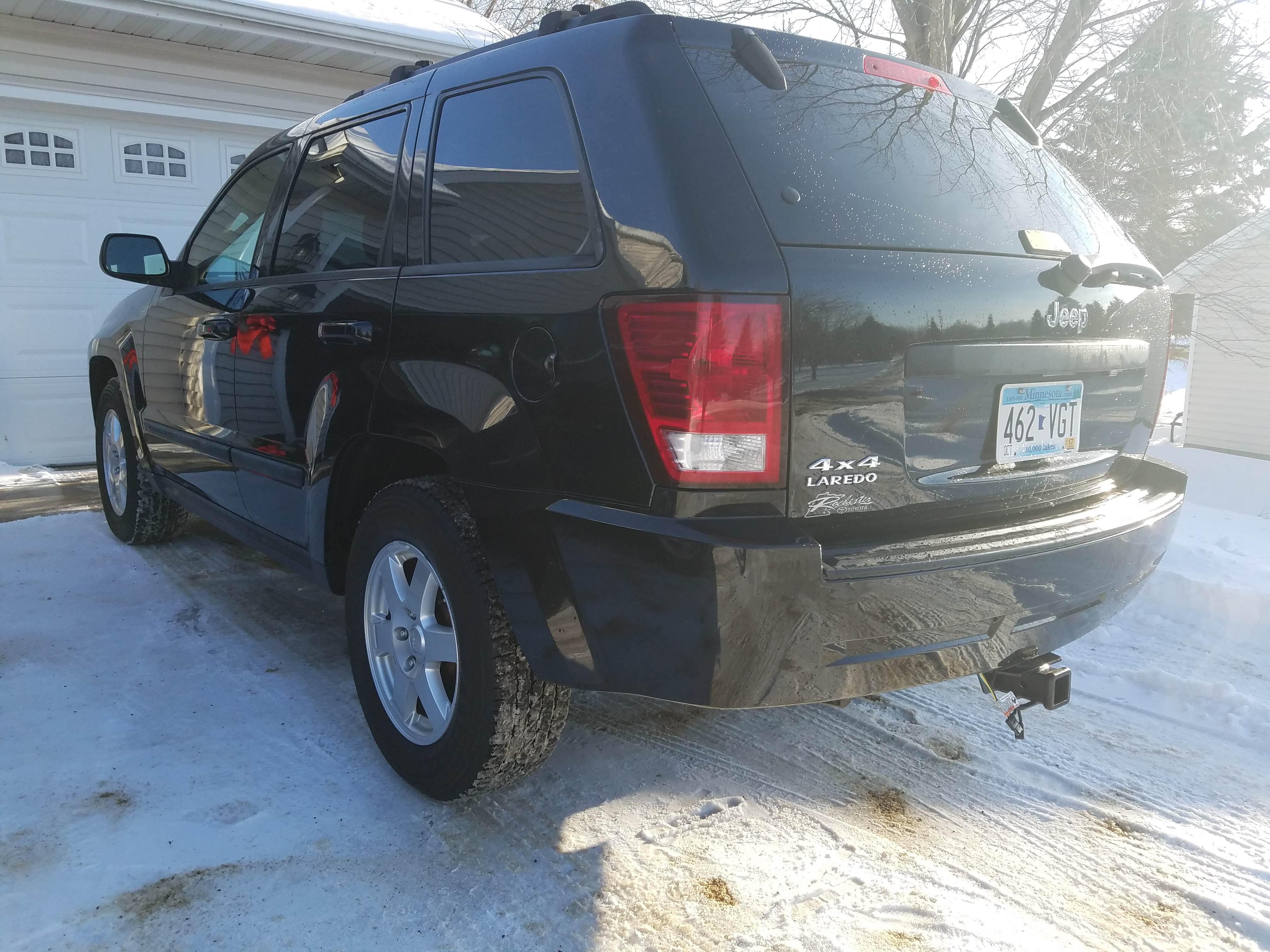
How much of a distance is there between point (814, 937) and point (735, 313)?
1348 mm

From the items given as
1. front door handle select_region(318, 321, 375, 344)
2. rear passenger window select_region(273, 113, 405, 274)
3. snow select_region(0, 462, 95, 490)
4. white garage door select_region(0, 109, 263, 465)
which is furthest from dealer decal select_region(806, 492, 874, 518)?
white garage door select_region(0, 109, 263, 465)

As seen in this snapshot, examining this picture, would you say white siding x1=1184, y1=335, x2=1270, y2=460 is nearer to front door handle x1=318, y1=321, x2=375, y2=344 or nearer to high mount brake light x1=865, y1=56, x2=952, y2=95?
high mount brake light x1=865, y1=56, x2=952, y2=95

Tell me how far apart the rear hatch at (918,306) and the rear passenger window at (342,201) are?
1062 mm

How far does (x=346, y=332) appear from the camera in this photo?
2.73 metres

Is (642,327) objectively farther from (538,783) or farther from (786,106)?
(538,783)

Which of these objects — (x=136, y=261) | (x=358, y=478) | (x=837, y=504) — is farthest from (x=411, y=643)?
(x=136, y=261)

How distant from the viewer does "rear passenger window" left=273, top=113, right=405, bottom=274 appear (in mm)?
2789

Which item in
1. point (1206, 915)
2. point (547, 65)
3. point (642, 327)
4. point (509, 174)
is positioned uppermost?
point (547, 65)

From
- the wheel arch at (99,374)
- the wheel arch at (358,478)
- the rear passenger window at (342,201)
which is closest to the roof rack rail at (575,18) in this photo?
the rear passenger window at (342,201)

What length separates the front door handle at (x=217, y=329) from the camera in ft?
11.2

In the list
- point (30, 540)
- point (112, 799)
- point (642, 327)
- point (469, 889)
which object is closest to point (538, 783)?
point (469, 889)

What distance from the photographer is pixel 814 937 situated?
212 centimetres

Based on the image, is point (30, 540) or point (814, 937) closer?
point (814, 937)

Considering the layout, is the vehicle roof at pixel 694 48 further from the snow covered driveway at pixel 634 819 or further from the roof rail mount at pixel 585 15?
the snow covered driveway at pixel 634 819
